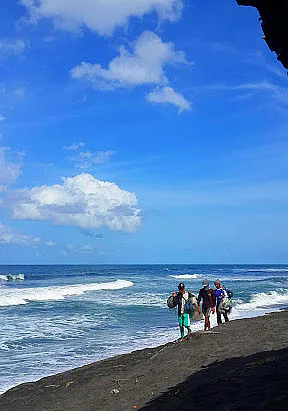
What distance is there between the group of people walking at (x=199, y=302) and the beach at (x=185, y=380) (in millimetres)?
579

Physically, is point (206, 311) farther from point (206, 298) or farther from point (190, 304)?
point (190, 304)

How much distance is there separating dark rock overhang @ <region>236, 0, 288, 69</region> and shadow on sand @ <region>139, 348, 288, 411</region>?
416 cm

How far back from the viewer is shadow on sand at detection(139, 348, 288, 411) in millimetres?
6407

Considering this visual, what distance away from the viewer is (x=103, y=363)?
11.6 metres

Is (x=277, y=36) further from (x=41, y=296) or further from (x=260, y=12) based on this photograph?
(x=41, y=296)

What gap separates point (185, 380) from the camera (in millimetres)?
8828

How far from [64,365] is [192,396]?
5926 mm

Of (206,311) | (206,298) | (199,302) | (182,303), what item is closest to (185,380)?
(182,303)

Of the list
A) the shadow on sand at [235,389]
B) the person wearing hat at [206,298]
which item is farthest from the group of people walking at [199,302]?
the shadow on sand at [235,389]

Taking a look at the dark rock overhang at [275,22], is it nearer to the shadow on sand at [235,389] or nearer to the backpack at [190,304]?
the shadow on sand at [235,389]

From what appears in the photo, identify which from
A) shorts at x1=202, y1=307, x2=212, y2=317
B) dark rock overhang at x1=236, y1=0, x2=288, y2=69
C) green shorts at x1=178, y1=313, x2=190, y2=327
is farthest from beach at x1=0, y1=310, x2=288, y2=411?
dark rock overhang at x1=236, y1=0, x2=288, y2=69

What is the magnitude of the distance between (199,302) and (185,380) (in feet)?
15.1

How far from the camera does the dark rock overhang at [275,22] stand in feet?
10.9

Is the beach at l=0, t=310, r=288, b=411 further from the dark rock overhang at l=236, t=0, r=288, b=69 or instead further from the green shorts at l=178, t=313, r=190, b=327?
the dark rock overhang at l=236, t=0, r=288, b=69
